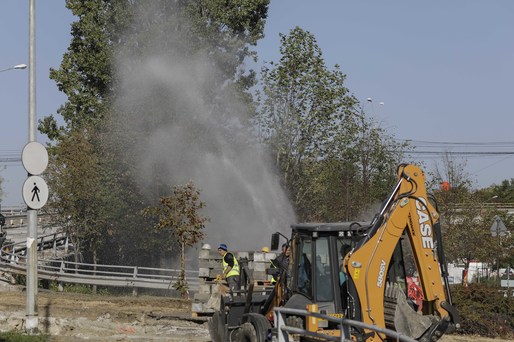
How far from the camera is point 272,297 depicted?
1327 cm

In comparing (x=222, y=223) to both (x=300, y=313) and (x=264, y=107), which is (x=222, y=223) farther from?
(x=300, y=313)

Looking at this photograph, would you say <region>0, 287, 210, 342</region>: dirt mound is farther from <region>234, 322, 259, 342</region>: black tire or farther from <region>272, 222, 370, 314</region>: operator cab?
<region>272, 222, 370, 314</region>: operator cab

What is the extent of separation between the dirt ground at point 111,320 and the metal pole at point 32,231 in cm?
132

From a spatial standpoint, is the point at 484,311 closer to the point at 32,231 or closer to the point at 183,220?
the point at 32,231

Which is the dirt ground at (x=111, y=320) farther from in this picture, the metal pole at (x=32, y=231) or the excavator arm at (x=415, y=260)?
the excavator arm at (x=415, y=260)

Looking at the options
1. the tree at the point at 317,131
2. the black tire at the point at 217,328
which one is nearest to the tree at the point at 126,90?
the tree at the point at 317,131

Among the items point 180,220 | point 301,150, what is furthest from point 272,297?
point 301,150

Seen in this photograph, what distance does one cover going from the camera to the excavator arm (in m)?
10.8

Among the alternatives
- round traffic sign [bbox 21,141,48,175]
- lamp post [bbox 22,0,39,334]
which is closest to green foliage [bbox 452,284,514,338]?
lamp post [bbox 22,0,39,334]

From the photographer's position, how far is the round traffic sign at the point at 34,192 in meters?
15.1

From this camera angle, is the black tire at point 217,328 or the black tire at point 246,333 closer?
the black tire at point 246,333

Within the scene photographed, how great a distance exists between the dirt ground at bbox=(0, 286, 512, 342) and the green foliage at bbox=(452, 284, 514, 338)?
1.66 feet

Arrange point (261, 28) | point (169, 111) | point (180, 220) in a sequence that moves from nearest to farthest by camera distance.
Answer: point (180, 220)
point (169, 111)
point (261, 28)

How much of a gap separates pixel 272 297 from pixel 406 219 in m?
3.14
